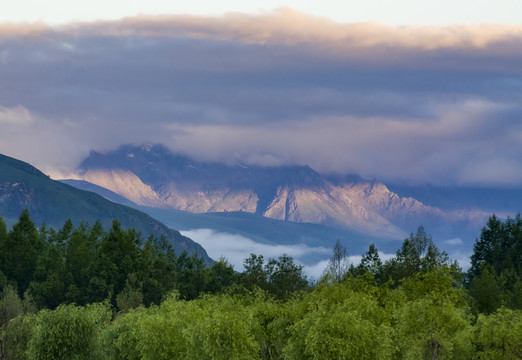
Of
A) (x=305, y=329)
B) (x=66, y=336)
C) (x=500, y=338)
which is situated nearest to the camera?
(x=500, y=338)

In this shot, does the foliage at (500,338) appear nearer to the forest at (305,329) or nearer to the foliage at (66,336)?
the forest at (305,329)

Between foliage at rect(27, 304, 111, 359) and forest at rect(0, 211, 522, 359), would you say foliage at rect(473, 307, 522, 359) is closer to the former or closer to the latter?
forest at rect(0, 211, 522, 359)

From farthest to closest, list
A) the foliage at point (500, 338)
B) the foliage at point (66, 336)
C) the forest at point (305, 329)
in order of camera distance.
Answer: the foliage at point (66, 336) → the foliage at point (500, 338) → the forest at point (305, 329)

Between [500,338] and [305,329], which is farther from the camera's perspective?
[305,329]

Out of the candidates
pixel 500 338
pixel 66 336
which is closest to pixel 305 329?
pixel 500 338

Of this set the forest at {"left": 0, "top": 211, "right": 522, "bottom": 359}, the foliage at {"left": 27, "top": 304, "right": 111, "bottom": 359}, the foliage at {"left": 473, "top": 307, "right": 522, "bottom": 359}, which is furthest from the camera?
the foliage at {"left": 27, "top": 304, "right": 111, "bottom": 359}

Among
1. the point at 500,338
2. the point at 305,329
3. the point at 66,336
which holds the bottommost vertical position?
the point at 66,336

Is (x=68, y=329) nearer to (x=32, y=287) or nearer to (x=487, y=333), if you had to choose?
(x=487, y=333)

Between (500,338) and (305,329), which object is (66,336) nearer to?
(305,329)

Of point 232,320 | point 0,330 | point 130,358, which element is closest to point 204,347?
point 232,320

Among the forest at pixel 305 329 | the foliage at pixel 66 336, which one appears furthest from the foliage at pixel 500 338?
the foliage at pixel 66 336

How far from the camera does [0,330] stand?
5187 inches

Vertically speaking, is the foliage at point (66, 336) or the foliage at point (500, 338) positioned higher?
the foliage at point (500, 338)

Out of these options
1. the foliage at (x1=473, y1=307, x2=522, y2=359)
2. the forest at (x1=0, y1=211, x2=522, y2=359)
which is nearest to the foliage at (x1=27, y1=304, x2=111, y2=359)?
the forest at (x1=0, y1=211, x2=522, y2=359)
